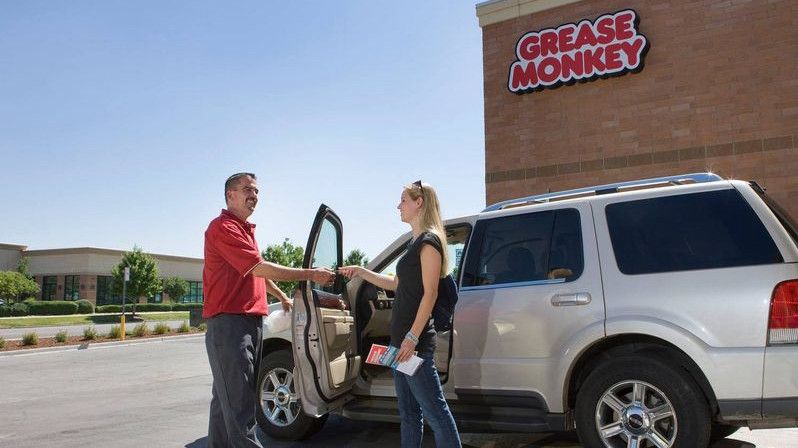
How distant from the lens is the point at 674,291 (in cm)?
400

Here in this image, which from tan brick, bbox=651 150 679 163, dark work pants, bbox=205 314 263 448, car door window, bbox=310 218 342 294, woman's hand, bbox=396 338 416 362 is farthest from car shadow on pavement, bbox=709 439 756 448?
tan brick, bbox=651 150 679 163

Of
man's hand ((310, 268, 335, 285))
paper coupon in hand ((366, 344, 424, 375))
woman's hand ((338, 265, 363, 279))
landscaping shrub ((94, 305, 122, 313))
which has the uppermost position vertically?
woman's hand ((338, 265, 363, 279))

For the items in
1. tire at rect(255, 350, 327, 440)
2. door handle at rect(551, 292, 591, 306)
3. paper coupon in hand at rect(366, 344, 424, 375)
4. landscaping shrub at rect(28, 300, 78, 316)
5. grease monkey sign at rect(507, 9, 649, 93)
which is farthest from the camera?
landscaping shrub at rect(28, 300, 78, 316)

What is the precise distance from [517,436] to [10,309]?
175 ft

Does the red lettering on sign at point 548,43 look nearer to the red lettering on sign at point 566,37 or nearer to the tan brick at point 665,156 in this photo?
the red lettering on sign at point 566,37

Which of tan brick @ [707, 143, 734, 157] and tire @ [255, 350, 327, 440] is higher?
tan brick @ [707, 143, 734, 157]

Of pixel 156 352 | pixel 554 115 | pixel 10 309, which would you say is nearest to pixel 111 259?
pixel 10 309

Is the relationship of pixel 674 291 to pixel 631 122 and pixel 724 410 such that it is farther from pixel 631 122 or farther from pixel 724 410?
pixel 631 122

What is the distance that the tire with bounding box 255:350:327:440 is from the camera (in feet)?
18.2

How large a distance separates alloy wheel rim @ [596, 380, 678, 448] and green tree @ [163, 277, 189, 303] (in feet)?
246

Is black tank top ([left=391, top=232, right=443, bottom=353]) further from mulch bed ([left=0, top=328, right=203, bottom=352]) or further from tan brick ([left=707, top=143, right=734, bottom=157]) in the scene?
mulch bed ([left=0, top=328, right=203, bottom=352])

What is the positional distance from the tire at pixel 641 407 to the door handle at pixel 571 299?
432 mm

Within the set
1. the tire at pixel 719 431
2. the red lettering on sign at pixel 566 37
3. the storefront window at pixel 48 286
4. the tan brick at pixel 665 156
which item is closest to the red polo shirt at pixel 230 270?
the tire at pixel 719 431

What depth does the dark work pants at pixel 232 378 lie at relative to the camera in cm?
387
